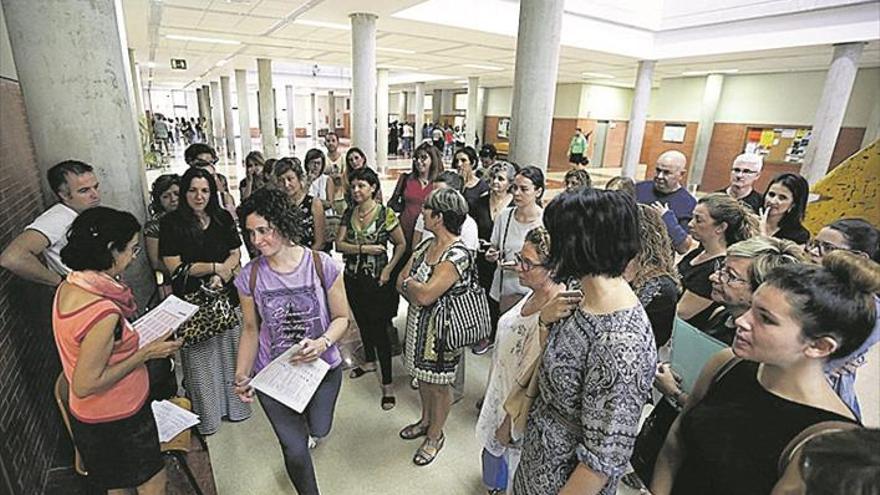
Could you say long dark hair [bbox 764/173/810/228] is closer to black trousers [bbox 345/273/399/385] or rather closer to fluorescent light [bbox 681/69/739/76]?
black trousers [bbox 345/273/399/385]

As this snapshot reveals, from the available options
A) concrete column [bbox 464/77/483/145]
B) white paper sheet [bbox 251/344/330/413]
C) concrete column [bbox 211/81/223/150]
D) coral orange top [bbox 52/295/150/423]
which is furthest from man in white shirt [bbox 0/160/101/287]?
concrete column [bbox 211/81/223/150]

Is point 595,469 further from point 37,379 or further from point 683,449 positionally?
point 37,379

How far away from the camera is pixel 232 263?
265cm

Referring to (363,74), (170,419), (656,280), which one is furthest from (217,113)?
(656,280)

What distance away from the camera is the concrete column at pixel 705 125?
503 inches

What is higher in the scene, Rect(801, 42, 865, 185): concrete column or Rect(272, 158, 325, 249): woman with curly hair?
Rect(801, 42, 865, 185): concrete column

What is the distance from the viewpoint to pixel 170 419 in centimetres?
220

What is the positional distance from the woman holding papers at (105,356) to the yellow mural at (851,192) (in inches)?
260

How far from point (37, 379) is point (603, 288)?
2.98 meters

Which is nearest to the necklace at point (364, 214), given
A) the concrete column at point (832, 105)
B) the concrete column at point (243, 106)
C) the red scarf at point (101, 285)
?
the red scarf at point (101, 285)

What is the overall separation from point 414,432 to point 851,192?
19.2 ft

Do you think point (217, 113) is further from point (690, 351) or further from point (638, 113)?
point (690, 351)

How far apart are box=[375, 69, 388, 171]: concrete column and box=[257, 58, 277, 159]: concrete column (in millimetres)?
3275

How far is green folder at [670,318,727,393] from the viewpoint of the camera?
160 centimetres
